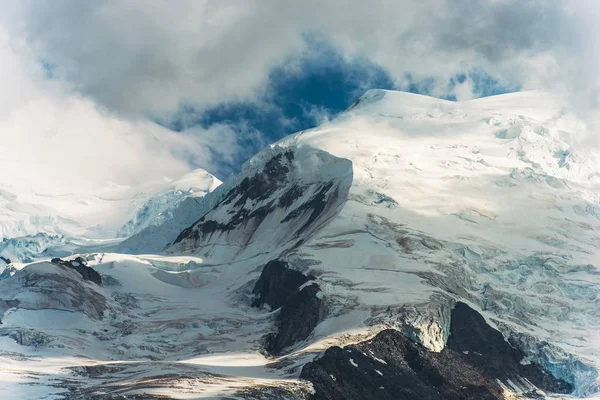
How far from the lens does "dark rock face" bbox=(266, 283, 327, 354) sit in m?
180

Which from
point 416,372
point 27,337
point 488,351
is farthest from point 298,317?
point 27,337

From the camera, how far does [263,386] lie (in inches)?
5138

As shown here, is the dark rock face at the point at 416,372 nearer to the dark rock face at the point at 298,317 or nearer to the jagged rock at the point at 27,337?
the dark rock face at the point at 298,317

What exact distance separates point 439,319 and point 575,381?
25584mm

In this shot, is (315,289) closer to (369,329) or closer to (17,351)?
(369,329)

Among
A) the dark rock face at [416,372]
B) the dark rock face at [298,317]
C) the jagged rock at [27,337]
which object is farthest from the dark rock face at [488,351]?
the jagged rock at [27,337]

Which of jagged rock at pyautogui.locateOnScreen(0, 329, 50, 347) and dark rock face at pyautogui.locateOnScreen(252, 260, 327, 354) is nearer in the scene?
jagged rock at pyautogui.locateOnScreen(0, 329, 50, 347)

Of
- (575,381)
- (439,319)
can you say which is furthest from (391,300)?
(575,381)

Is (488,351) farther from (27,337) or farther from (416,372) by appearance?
(27,337)

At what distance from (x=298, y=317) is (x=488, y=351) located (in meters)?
34.6

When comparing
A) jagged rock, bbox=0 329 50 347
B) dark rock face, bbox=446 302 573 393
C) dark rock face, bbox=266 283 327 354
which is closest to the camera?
dark rock face, bbox=446 302 573 393

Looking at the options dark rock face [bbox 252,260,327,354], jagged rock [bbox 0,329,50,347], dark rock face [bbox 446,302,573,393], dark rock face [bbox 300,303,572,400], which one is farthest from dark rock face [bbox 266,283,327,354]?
jagged rock [bbox 0,329,50,347]

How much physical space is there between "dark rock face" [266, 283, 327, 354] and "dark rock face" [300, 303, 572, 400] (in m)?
25.2

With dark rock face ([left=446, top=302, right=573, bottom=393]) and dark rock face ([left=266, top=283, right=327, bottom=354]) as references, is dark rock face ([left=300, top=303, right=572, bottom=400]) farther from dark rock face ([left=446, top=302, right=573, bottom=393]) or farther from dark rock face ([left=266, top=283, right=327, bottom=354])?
dark rock face ([left=266, top=283, right=327, bottom=354])
